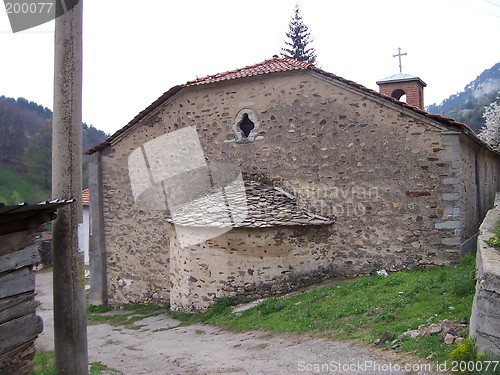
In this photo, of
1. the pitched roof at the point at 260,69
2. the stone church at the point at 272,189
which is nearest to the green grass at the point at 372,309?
the stone church at the point at 272,189

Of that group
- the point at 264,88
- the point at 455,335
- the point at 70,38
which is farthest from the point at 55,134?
the point at 264,88

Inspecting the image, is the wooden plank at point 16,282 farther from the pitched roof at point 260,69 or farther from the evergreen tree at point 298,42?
the evergreen tree at point 298,42

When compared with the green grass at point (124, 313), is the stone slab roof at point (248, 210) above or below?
Result: above

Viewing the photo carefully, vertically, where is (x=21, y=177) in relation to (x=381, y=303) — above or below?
above

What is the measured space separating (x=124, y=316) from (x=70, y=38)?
26.3 feet

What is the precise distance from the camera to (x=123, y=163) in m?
12.2

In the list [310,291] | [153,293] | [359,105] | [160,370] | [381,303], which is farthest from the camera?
[153,293]

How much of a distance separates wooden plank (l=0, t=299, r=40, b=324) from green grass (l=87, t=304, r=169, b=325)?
20.3 ft

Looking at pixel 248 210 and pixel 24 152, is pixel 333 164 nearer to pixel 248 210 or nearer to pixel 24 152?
pixel 248 210

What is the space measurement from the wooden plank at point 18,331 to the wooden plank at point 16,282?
0.28 metres

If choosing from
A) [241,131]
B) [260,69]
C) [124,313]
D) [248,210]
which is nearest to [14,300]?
[248,210]

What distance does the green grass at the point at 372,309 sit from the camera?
5602 mm

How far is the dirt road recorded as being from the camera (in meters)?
5.03

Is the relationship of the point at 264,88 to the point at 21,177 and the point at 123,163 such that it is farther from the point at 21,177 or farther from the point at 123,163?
the point at 21,177
